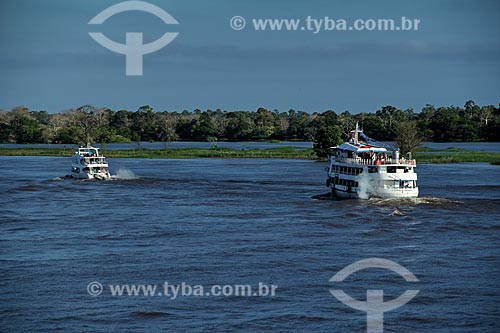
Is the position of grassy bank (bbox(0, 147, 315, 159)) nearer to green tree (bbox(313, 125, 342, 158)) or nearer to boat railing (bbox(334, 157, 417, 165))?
green tree (bbox(313, 125, 342, 158))

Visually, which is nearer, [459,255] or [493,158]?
[459,255]

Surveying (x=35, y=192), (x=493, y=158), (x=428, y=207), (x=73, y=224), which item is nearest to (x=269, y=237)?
(x=73, y=224)

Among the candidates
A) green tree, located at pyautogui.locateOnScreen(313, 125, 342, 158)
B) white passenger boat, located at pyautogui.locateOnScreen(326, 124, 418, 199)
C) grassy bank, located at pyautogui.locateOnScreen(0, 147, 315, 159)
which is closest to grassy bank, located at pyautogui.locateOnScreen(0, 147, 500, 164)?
grassy bank, located at pyautogui.locateOnScreen(0, 147, 315, 159)

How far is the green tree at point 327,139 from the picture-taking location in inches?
5945

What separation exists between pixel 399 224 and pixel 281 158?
339 ft

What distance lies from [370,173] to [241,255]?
92.0 ft

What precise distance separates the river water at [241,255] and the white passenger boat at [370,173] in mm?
1444

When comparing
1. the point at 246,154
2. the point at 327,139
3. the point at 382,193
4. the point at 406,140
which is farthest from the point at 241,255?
the point at 246,154

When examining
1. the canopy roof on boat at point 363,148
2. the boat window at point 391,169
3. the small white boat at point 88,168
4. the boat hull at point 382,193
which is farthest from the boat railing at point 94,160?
the boat window at point 391,169

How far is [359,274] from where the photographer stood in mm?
41062

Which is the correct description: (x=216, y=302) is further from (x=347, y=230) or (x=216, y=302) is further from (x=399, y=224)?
(x=399, y=224)

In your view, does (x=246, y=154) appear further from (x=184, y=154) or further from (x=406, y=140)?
(x=406, y=140)

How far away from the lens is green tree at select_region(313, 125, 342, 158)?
151 meters

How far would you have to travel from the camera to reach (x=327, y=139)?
152000mm
